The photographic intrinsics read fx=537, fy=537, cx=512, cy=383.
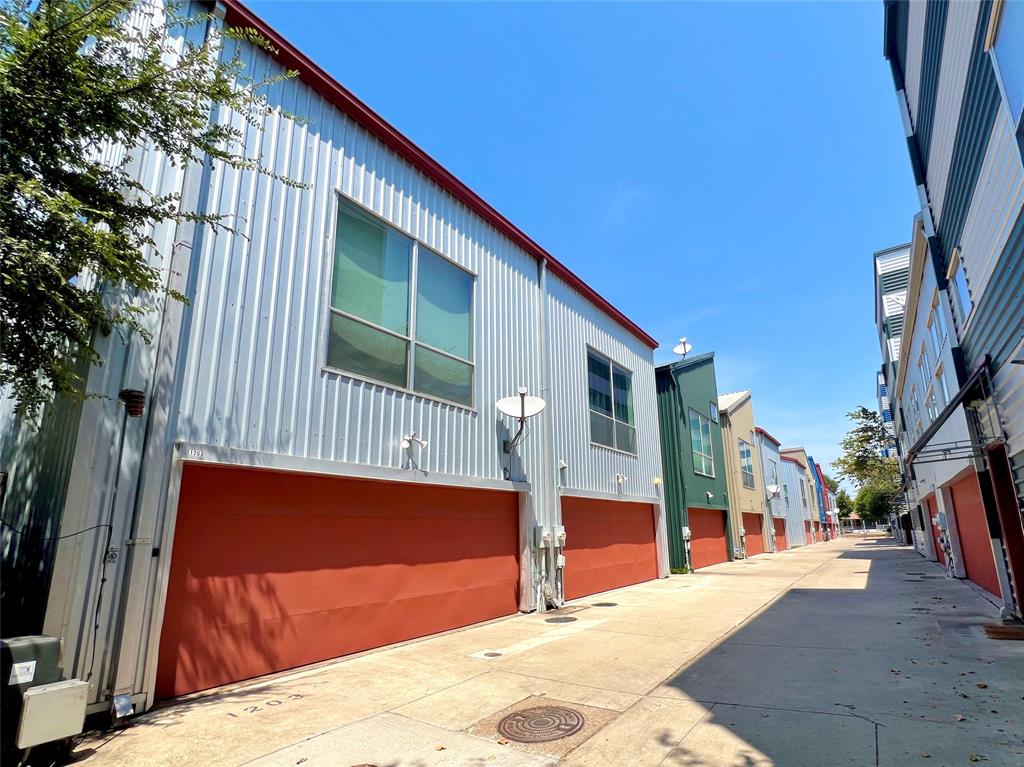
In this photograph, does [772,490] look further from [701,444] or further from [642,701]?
[642,701]

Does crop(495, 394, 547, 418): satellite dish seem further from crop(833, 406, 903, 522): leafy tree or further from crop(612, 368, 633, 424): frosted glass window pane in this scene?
crop(833, 406, 903, 522): leafy tree

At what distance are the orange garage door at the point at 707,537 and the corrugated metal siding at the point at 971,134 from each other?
12.2 m

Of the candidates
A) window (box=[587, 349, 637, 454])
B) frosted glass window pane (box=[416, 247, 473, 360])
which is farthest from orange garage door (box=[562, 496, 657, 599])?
frosted glass window pane (box=[416, 247, 473, 360])

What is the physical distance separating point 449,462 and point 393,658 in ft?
9.22

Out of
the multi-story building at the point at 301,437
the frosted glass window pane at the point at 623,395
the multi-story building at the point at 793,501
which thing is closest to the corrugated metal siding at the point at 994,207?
the multi-story building at the point at 301,437

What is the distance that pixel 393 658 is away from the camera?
6426 millimetres

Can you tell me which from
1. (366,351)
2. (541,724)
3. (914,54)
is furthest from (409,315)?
(914,54)

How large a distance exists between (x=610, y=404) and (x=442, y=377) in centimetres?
649

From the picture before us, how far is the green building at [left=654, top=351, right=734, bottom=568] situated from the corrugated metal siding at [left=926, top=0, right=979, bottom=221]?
9658 millimetres

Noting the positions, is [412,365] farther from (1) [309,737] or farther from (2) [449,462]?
(1) [309,737]

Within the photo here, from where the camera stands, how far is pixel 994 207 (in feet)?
20.8

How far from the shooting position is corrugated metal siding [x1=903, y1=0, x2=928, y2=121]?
8987 mm

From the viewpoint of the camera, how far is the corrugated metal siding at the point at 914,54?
Answer: 8987 mm

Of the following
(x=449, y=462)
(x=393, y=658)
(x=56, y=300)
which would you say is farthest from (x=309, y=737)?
(x=449, y=462)
